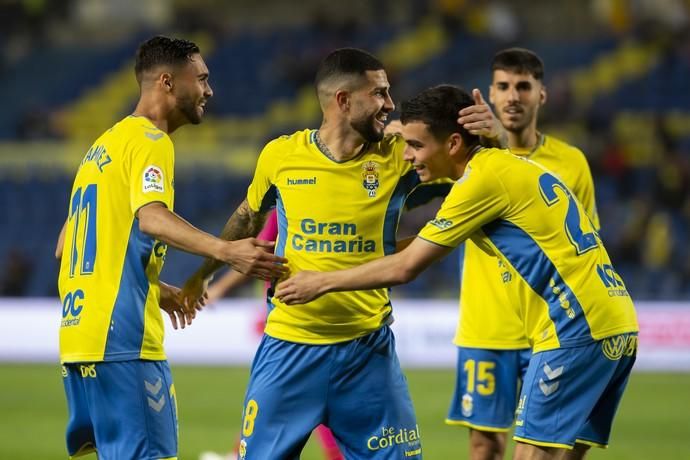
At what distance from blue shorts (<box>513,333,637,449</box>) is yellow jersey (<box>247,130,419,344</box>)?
31.1 inches

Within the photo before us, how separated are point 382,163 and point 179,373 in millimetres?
9583

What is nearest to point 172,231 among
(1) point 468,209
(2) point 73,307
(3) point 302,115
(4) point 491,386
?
(2) point 73,307

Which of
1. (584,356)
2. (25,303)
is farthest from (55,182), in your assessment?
(584,356)

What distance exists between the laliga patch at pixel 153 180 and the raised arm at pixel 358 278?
0.68 m

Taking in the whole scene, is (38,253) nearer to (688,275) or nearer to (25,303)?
(25,303)

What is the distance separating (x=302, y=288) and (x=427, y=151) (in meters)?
0.84

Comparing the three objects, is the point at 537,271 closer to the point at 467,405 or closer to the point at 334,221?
the point at 334,221

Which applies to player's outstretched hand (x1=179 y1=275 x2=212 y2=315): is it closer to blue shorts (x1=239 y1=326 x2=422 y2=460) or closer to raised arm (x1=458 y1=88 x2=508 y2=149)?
blue shorts (x1=239 y1=326 x2=422 y2=460)

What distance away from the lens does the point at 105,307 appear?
502cm

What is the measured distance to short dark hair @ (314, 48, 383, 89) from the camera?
542 cm

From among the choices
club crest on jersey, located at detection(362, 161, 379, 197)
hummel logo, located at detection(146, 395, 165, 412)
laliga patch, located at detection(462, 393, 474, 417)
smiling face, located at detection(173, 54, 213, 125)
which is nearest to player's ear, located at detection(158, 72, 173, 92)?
smiling face, located at detection(173, 54, 213, 125)

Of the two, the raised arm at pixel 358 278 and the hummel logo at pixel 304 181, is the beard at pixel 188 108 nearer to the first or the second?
the hummel logo at pixel 304 181

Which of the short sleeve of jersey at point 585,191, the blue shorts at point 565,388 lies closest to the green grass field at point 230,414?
the short sleeve of jersey at point 585,191

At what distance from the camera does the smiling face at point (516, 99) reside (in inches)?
272
